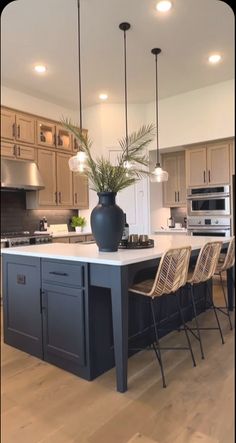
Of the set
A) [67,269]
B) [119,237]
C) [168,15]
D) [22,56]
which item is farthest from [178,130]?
[67,269]

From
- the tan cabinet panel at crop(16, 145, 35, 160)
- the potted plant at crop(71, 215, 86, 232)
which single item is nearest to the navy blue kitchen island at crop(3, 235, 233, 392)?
the tan cabinet panel at crop(16, 145, 35, 160)

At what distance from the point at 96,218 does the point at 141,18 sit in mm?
2083

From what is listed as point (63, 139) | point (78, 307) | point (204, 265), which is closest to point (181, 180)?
point (63, 139)

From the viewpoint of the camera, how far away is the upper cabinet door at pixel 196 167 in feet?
15.8

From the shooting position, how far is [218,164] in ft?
15.2

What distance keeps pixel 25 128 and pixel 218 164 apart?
9.40ft

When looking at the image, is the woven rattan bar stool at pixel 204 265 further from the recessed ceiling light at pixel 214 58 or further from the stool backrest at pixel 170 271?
the recessed ceiling light at pixel 214 58

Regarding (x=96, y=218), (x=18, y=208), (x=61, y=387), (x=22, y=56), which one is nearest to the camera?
(x=61, y=387)

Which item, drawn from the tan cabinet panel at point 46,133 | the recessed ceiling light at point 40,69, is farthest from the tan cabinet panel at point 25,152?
the recessed ceiling light at point 40,69

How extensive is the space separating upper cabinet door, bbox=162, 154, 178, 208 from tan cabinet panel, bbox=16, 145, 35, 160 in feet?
7.19

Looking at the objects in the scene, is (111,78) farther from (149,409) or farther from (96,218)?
(149,409)

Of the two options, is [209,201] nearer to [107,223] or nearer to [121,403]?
[107,223]

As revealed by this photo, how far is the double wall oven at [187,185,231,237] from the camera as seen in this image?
14.7 ft

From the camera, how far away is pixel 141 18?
303 centimetres
